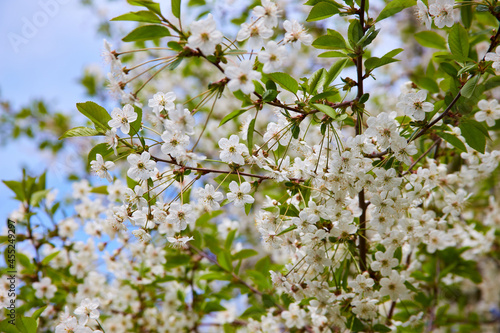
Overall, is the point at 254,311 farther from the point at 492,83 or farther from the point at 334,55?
the point at 492,83

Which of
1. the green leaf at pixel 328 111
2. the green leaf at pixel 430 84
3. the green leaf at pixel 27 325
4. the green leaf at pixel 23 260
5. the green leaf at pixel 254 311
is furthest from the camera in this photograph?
the green leaf at pixel 23 260

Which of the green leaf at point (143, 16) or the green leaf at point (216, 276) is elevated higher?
the green leaf at point (143, 16)

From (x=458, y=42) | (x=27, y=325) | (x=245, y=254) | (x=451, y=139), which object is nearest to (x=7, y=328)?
(x=27, y=325)

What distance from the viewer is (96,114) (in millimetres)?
1441

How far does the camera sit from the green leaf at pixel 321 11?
1448 mm

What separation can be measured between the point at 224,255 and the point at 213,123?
10.1 feet

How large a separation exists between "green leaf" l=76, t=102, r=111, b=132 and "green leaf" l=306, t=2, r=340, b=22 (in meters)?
0.85

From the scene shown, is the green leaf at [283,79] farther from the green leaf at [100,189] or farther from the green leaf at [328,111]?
the green leaf at [100,189]

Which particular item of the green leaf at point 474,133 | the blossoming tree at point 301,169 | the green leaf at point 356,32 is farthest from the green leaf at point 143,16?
the green leaf at point 474,133

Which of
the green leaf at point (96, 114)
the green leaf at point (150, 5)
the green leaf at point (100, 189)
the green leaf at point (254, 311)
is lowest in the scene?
the green leaf at point (254, 311)

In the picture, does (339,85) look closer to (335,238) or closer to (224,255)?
(335,238)

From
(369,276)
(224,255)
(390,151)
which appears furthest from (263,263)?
(390,151)

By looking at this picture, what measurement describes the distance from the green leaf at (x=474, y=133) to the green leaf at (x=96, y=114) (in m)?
1.45

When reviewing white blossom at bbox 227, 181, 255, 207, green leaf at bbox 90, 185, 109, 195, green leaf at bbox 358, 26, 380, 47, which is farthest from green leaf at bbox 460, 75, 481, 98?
green leaf at bbox 90, 185, 109, 195
